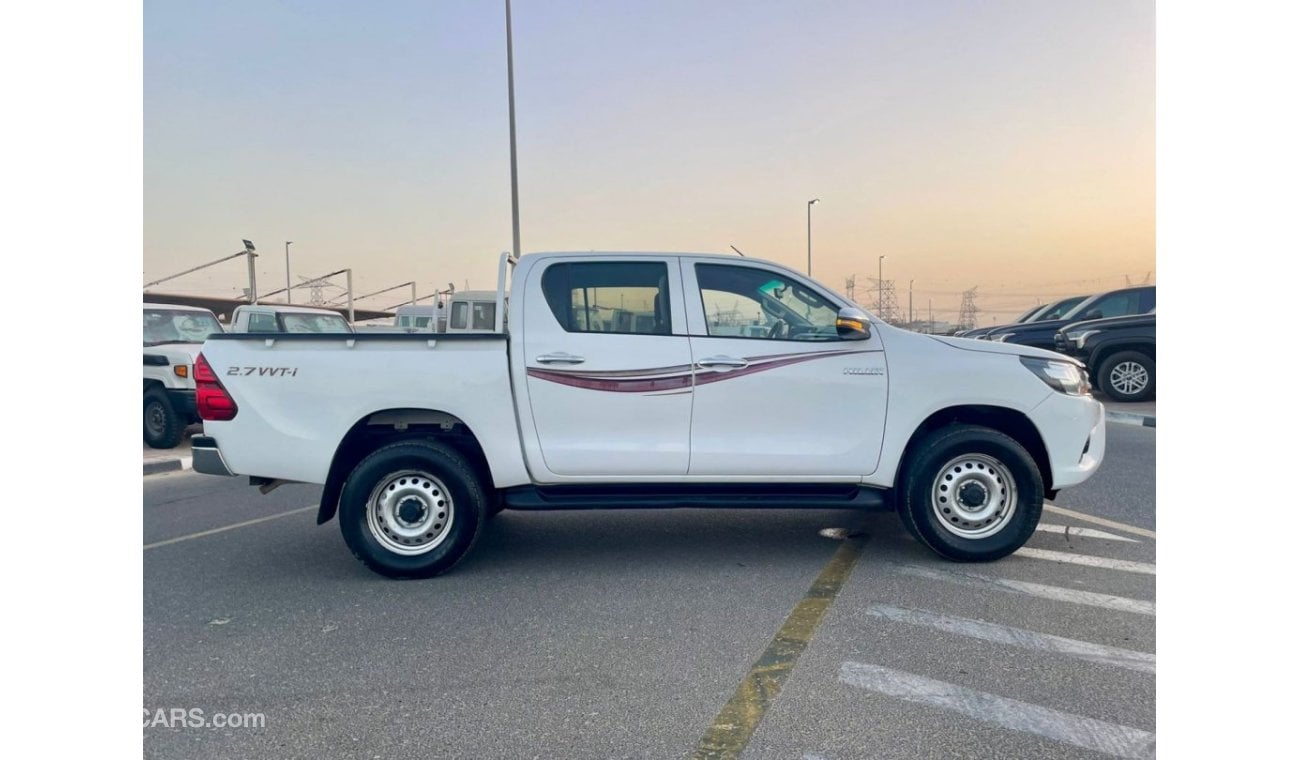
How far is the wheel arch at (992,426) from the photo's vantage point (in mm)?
5074

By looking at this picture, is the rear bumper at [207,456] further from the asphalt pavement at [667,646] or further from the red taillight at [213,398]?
the asphalt pavement at [667,646]

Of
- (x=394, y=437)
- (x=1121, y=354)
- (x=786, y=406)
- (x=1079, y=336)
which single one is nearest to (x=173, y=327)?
(x=394, y=437)

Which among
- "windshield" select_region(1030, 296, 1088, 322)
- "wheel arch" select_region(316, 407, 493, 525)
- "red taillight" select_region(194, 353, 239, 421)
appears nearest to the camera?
"red taillight" select_region(194, 353, 239, 421)

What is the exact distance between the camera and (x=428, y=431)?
515 centimetres

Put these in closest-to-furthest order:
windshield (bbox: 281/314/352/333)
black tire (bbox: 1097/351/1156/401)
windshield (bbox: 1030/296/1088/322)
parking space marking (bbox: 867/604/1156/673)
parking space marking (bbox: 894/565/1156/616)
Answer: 1. parking space marking (bbox: 867/604/1156/673)
2. parking space marking (bbox: 894/565/1156/616)
3. windshield (bbox: 281/314/352/333)
4. black tire (bbox: 1097/351/1156/401)
5. windshield (bbox: 1030/296/1088/322)

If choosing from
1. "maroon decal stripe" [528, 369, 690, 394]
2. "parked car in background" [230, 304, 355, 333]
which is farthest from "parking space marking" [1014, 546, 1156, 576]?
"parked car in background" [230, 304, 355, 333]

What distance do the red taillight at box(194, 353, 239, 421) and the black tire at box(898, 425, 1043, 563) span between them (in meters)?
4.10

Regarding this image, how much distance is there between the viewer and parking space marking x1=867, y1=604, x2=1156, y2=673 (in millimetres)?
3650

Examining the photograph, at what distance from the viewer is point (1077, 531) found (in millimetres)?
5863

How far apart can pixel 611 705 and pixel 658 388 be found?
82.0 inches

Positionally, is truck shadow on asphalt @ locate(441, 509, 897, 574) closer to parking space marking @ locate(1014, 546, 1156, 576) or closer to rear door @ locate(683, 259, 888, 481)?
rear door @ locate(683, 259, 888, 481)

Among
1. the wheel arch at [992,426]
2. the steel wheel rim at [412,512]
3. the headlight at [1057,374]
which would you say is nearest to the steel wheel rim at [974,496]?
the wheel arch at [992,426]

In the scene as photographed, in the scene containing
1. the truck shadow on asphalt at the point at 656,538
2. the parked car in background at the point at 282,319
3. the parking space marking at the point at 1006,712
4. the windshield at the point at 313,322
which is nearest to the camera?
the parking space marking at the point at 1006,712

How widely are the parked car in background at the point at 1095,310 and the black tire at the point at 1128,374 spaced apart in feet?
3.84
